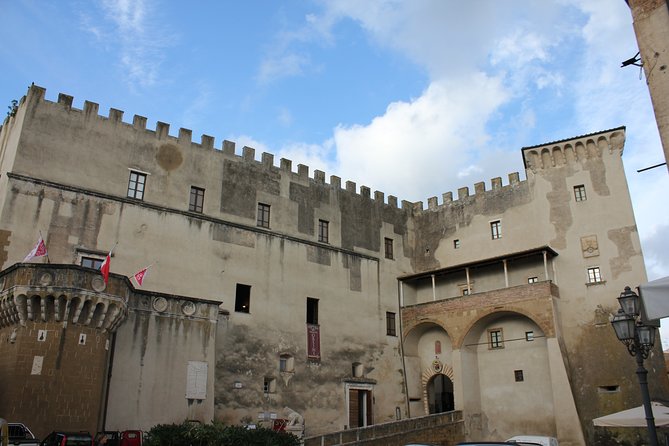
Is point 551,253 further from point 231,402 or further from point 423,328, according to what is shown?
point 231,402

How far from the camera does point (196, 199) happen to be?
24.5 metres

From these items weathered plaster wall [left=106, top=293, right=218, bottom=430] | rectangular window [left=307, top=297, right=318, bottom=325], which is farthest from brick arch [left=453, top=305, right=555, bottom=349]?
weathered plaster wall [left=106, top=293, right=218, bottom=430]

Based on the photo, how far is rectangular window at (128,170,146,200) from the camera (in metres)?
22.9

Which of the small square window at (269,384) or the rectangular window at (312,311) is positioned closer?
the small square window at (269,384)

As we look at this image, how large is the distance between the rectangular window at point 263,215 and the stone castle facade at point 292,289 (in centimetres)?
19

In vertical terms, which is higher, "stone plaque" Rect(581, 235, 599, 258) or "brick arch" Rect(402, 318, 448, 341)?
"stone plaque" Rect(581, 235, 599, 258)

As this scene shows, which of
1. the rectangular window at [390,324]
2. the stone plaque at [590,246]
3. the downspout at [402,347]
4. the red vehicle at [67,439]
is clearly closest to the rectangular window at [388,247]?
the downspout at [402,347]

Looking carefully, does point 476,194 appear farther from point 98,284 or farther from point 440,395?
point 98,284

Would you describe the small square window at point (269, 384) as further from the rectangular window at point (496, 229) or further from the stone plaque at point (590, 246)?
the stone plaque at point (590, 246)

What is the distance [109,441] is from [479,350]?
17.6 m

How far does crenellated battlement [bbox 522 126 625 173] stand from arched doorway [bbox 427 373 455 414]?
1198 cm

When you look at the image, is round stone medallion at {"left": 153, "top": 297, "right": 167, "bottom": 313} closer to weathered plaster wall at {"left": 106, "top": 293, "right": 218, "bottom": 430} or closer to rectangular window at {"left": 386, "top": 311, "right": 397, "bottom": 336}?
weathered plaster wall at {"left": 106, "top": 293, "right": 218, "bottom": 430}

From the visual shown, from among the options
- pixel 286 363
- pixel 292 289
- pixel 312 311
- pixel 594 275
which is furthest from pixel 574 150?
pixel 286 363

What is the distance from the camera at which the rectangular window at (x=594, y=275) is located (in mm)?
25125
